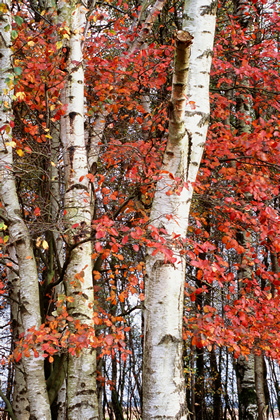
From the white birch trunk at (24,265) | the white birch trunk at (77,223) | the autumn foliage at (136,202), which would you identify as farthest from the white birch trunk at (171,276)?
the white birch trunk at (24,265)

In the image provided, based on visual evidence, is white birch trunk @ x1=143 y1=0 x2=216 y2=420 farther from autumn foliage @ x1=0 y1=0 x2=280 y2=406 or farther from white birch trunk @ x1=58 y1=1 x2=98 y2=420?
white birch trunk @ x1=58 y1=1 x2=98 y2=420

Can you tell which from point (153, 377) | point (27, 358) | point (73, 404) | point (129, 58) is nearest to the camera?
point (153, 377)

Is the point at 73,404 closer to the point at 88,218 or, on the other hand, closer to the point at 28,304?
the point at 28,304

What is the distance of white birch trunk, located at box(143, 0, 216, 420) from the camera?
2.59 metres

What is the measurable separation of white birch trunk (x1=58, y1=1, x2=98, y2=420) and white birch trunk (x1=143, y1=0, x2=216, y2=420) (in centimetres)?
93

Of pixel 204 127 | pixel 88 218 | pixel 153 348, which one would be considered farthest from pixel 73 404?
pixel 204 127

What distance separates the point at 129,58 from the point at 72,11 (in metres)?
1.16

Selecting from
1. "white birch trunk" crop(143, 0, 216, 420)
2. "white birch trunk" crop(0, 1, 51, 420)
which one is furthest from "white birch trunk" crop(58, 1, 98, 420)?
"white birch trunk" crop(143, 0, 216, 420)

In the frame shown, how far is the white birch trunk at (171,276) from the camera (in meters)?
2.59

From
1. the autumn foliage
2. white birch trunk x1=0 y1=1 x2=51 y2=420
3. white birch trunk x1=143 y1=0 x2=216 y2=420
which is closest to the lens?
white birch trunk x1=143 y1=0 x2=216 y2=420

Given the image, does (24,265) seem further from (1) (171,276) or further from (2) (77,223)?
(1) (171,276)

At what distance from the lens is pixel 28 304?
4.07 m

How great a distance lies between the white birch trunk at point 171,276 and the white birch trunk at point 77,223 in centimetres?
93

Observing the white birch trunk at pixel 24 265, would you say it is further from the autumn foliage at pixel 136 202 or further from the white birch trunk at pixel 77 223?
the white birch trunk at pixel 77 223
